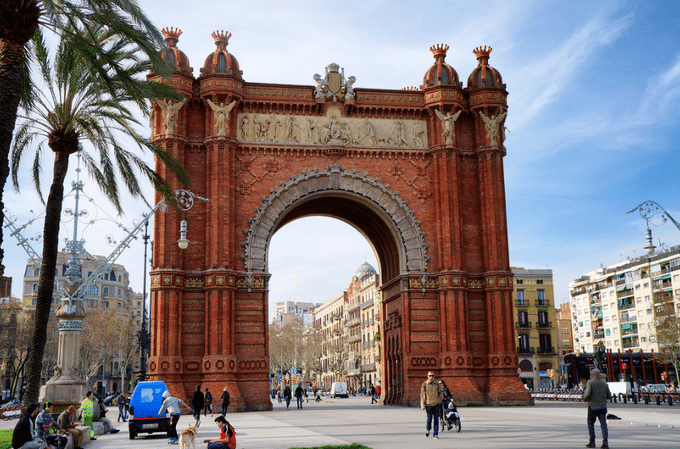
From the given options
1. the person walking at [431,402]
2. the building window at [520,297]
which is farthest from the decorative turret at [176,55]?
the building window at [520,297]

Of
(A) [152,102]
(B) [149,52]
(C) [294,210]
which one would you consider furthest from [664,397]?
(B) [149,52]

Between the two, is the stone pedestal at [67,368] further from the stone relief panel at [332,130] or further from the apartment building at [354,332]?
the apartment building at [354,332]

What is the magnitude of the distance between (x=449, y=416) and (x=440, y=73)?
21390 millimetres

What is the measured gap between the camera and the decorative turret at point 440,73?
118ft

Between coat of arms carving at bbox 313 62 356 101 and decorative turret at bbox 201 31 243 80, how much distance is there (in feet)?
12.9

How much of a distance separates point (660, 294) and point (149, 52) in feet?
263

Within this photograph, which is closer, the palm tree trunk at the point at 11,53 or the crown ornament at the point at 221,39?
the palm tree trunk at the point at 11,53

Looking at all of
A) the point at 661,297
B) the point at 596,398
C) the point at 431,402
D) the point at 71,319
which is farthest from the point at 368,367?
the point at 596,398

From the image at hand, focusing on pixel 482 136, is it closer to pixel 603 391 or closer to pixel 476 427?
pixel 476 427

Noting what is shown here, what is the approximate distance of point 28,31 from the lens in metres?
14.4

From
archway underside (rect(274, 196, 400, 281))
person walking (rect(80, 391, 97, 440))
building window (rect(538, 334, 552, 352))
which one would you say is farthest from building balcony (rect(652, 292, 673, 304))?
person walking (rect(80, 391, 97, 440))

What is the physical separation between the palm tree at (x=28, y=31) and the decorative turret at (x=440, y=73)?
70.2ft

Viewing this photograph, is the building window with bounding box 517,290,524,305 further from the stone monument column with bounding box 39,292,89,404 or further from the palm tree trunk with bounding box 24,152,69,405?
the palm tree trunk with bounding box 24,152,69,405

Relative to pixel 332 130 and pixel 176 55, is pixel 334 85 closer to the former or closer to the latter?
pixel 332 130
